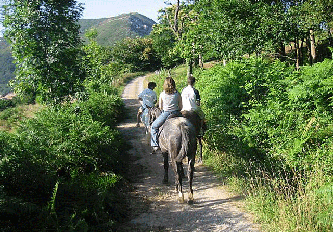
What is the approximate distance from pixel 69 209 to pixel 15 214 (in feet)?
3.10

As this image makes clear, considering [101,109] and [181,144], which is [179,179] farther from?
[101,109]

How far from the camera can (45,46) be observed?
357 inches

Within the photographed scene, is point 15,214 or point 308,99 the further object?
point 308,99

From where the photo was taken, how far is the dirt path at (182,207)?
5.44 meters

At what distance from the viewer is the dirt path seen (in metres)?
5.44

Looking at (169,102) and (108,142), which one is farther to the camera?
(108,142)

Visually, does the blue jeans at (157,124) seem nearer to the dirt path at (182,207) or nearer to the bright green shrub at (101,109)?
the dirt path at (182,207)

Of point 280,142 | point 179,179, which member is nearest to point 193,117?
point 179,179

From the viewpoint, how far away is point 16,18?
28.2ft

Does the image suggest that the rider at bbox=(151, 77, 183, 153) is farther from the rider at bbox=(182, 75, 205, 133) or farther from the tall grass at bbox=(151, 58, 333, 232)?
the tall grass at bbox=(151, 58, 333, 232)

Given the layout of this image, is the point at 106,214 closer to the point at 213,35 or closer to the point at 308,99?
the point at 308,99

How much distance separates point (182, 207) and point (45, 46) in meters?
6.66

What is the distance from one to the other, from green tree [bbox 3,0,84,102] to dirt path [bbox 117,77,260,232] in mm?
3967

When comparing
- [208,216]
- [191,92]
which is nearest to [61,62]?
[191,92]
